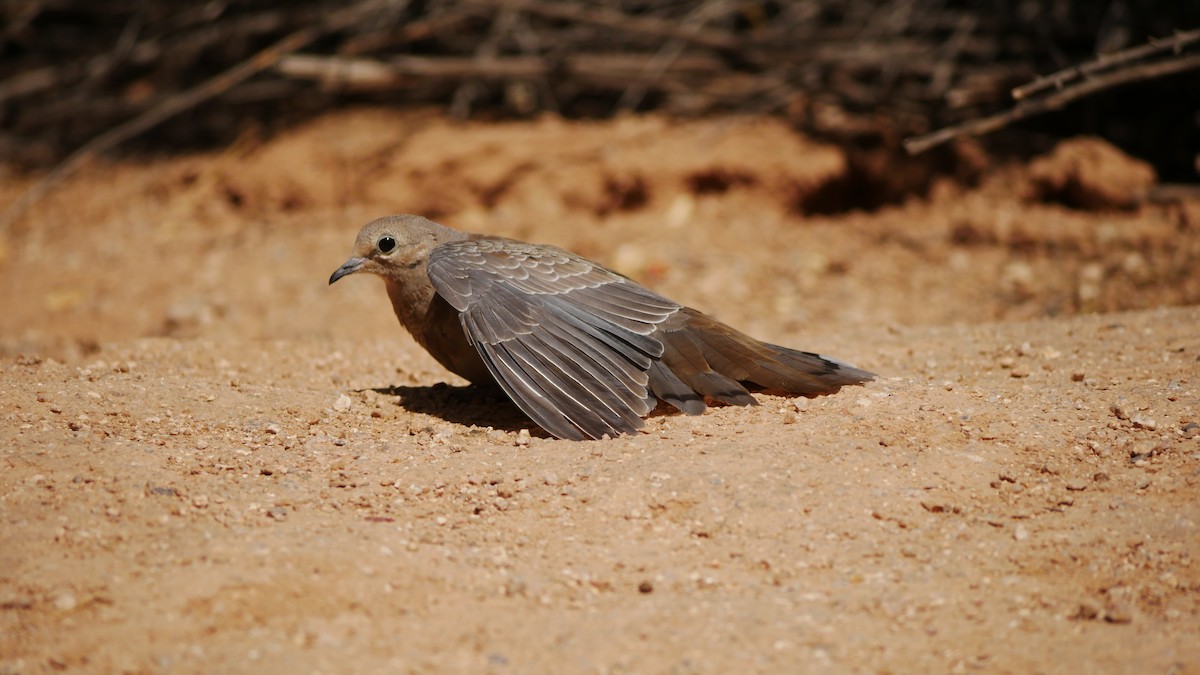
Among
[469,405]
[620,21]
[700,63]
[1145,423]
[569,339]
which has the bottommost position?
[1145,423]

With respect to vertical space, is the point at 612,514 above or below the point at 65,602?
below

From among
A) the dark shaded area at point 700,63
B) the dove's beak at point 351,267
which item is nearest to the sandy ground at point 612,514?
the dove's beak at point 351,267

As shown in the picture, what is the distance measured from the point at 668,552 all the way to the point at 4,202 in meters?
9.51

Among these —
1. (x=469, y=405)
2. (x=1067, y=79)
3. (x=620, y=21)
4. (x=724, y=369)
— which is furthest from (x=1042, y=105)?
(x=620, y=21)

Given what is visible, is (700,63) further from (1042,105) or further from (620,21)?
(1042,105)

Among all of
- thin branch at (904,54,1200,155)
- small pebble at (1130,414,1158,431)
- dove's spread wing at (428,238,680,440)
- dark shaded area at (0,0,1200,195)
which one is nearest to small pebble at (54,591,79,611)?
dove's spread wing at (428,238,680,440)

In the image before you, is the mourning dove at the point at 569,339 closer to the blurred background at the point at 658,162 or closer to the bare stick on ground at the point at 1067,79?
the bare stick on ground at the point at 1067,79

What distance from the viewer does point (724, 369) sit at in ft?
15.1

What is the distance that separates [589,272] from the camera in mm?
4918

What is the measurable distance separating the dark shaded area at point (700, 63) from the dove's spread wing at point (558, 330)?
4380mm

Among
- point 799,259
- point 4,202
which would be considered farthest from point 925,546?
point 4,202

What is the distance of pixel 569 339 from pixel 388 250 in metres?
1.03

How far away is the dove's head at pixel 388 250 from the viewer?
5000 mm

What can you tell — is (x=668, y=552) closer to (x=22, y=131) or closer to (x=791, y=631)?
(x=791, y=631)
